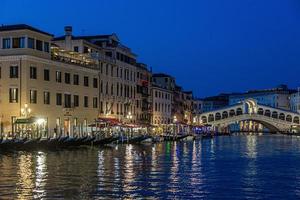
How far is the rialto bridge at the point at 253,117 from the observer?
11706cm

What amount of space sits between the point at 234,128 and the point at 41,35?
119746 millimetres

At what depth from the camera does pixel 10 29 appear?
4478 cm

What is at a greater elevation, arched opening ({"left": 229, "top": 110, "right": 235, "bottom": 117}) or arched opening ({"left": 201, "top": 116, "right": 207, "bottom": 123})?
arched opening ({"left": 229, "top": 110, "right": 235, "bottom": 117})

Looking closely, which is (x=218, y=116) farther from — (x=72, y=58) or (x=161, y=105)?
(x=72, y=58)

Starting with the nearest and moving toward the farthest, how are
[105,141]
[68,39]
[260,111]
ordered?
1. [105,141]
2. [68,39]
3. [260,111]

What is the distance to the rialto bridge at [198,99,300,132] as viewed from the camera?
11706 cm

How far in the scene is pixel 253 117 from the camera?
11588 cm

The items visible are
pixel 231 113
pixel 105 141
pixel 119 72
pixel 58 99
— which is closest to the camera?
pixel 58 99

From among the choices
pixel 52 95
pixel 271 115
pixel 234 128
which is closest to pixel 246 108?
pixel 271 115

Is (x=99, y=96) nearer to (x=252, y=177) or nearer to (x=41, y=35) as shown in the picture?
(x=41, y=35)

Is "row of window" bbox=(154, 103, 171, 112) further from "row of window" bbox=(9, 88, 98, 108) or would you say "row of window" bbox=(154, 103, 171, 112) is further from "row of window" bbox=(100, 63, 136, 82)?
"row of window" bbox=(9, 88, 98, 108)

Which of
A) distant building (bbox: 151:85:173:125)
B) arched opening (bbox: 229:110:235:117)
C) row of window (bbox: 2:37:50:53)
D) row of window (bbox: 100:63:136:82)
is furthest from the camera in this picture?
arched opening (bbox: 229:110:235:117)

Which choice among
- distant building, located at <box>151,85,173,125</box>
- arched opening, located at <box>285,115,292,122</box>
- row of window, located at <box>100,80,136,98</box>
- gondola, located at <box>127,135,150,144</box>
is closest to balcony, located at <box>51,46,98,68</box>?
row of window, located at <box>100,80,136,98</box>

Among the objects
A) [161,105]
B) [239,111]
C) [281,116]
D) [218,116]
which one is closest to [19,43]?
[161,105]
